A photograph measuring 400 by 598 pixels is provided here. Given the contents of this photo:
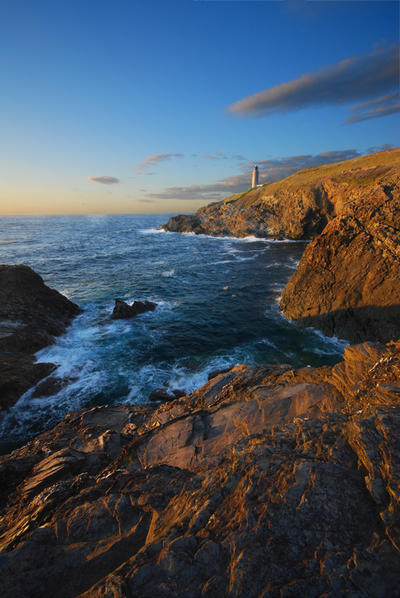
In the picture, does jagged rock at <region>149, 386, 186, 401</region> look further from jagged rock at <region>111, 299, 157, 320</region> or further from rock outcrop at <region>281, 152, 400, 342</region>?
rock outcrop at <region>281, 152, 400, 342</region>

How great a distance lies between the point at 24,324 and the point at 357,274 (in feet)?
98.0

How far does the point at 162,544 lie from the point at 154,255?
63.2 meters

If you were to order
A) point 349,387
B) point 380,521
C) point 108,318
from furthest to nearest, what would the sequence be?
point 108,318, point 349,387, point 380,521

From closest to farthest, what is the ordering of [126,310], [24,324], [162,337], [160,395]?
[160,395]
[24,324]
[162,337]
[126,310]

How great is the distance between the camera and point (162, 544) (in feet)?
13.1

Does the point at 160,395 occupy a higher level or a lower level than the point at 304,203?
lower

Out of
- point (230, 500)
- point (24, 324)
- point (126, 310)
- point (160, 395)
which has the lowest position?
point (160, 395)

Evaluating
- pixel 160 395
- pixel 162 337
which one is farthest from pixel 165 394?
pixel 162 337

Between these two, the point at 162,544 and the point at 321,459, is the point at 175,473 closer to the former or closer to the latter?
the point at 162,544

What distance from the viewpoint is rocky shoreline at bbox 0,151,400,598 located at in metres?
3.42

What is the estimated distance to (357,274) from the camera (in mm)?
21375

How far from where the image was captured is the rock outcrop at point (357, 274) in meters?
19.3

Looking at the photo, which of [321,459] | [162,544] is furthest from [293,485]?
[162,544]

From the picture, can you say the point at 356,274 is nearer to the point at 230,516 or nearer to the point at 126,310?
the point at 230,516
